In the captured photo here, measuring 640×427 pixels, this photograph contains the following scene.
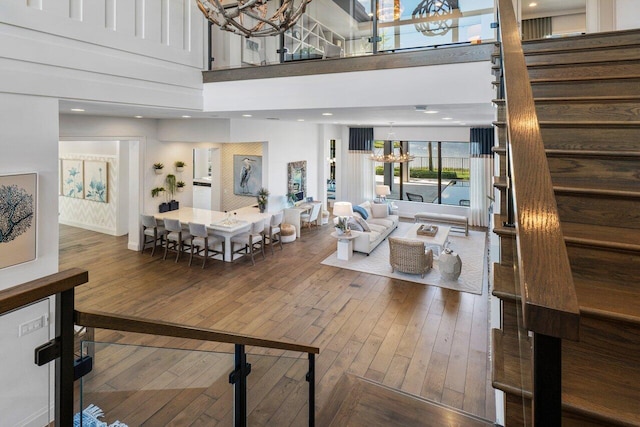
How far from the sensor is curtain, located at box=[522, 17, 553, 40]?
350 inches

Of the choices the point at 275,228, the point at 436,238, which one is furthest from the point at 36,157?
the point at 436,238

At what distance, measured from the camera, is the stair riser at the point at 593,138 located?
2.13 m

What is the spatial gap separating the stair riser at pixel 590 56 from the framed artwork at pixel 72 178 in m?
11.3

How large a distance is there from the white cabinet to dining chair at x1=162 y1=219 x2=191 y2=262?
466 centimetres

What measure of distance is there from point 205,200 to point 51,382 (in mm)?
11994

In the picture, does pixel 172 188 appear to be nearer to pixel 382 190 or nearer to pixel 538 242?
pixel 382 190

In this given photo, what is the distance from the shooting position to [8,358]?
104 cm

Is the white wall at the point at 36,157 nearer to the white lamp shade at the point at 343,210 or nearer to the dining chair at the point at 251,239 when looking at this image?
the dining chair at the point at 251,239

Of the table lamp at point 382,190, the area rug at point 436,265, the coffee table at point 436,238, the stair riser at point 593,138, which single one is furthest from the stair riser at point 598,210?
the table lamp at point 382,190

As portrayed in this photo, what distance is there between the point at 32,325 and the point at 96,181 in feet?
35.0

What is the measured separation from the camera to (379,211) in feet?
38.2

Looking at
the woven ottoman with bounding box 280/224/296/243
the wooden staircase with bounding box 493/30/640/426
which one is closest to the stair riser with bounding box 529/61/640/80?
the wooden staircase with bounding box 493/30/640/426

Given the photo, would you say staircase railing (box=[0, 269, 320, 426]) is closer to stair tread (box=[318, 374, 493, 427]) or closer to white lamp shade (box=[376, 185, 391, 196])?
stair tread (box=[318, 374, 493, 427])

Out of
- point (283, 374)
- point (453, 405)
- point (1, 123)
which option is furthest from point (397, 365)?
point (1, 123)
